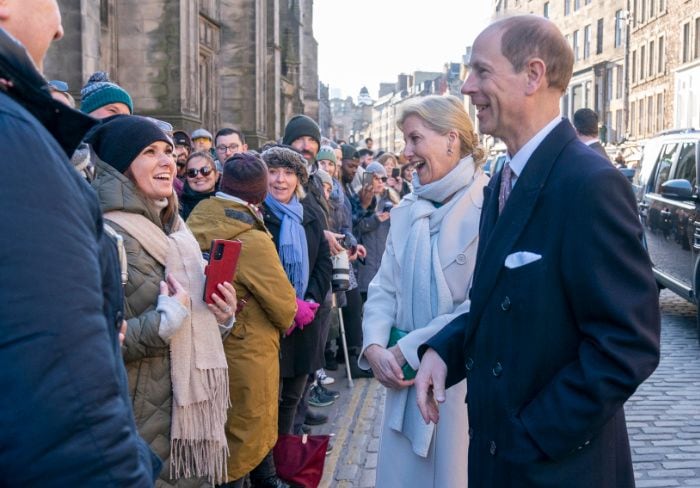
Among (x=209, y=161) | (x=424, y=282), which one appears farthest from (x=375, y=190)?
(x=424, y=282)

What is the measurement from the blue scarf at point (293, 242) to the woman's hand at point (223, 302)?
64.2 inches

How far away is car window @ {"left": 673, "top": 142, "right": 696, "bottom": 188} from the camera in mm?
9617

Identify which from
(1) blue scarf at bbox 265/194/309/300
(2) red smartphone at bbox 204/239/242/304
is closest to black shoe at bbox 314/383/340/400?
(1) blue scarf at bbox 265/194/309/300

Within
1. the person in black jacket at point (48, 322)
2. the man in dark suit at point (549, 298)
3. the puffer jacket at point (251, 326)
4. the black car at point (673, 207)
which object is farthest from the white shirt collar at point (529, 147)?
the black car at point (673, 207)

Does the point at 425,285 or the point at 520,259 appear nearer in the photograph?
the point at 520,259

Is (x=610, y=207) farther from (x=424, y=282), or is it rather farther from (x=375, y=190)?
(x=375, y=190)

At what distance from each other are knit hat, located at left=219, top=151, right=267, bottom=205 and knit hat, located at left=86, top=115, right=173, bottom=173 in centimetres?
88

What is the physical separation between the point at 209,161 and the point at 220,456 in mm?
2794

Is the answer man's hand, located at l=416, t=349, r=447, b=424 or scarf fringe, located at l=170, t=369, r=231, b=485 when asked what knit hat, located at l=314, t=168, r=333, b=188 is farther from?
man's hand, located at l=416, t=349, r=447, b=424

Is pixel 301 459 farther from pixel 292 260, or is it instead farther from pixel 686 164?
pixel 686 164

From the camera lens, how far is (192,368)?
3549mm

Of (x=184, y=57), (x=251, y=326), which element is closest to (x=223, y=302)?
(x=251, y=326)

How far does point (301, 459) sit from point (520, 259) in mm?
3112

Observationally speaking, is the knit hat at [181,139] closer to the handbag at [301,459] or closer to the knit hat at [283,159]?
the knit hat at [283,159]
